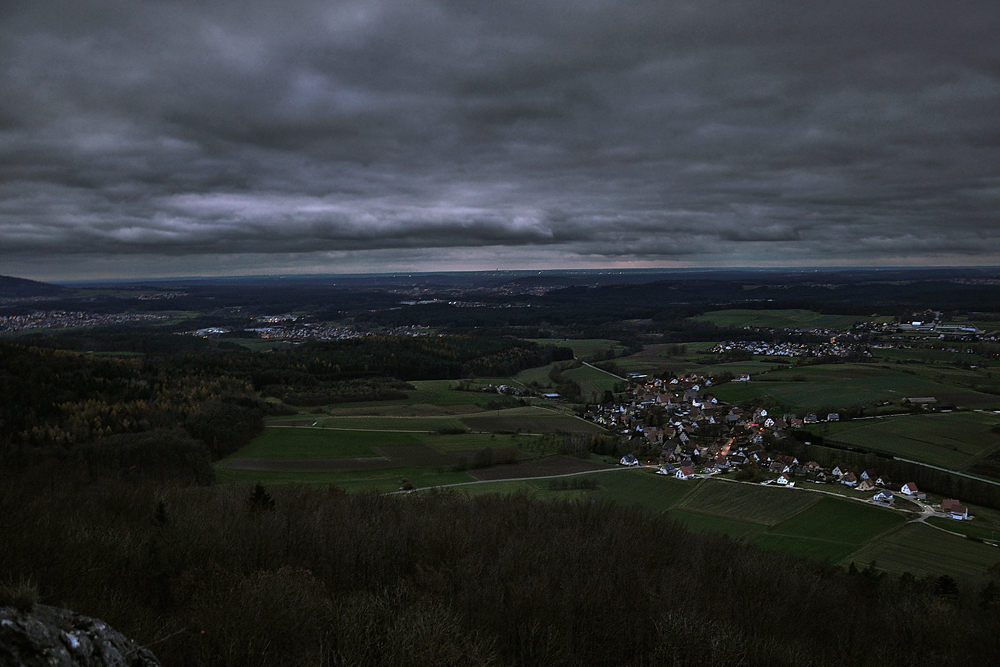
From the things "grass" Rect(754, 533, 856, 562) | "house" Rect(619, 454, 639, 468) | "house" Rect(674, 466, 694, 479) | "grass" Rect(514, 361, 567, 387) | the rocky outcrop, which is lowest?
"house" Rect(619, 454, 639, 468)

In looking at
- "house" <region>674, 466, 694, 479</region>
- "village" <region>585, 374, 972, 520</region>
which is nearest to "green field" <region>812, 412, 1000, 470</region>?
"village" <region>585, 374, 972, 520</region>

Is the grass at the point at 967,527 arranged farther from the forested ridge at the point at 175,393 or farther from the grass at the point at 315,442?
the forested ridge at the point at 175,393

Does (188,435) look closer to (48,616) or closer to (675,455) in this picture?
(675,455)

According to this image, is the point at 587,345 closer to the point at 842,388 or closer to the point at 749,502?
the point at 842,388

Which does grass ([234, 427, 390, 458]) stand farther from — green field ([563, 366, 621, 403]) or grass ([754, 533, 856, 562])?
grass ([754, 533, 856, 562])

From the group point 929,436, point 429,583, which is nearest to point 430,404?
point 929,436
